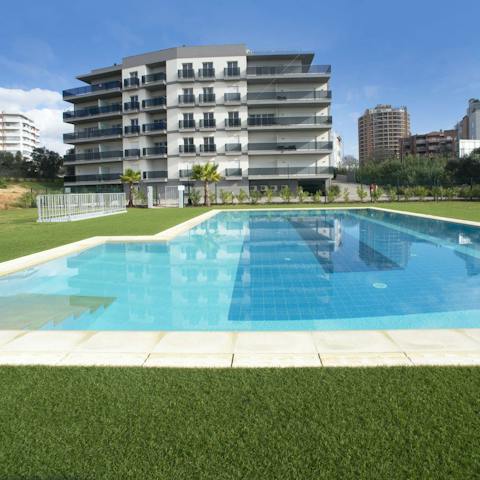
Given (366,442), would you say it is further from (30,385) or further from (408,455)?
(30,385)

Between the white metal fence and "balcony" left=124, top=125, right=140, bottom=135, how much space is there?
18753mm

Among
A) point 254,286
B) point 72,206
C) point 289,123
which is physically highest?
point 289,123

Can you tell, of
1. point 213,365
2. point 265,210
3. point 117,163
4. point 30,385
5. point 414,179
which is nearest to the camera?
point 30,385

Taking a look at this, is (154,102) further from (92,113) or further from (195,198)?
(195,198)

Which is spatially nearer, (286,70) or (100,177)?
(286,70)

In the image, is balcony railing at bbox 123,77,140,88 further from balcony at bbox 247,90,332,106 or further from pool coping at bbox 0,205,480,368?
pool coping at bbox 0,205,480,368

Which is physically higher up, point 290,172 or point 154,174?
point 154,174

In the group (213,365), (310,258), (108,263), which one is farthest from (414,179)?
(213,365)

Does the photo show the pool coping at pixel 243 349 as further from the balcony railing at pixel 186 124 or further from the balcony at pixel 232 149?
the balcony railing at pixel 186 124

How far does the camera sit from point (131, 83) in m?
43.7

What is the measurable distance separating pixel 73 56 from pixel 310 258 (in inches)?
879

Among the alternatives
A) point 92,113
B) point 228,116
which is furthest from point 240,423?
point 92,113

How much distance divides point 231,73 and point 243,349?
4131cm

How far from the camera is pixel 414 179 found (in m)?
50.1
